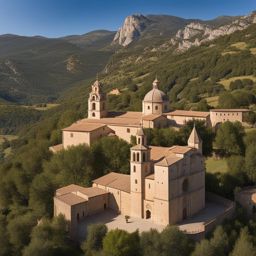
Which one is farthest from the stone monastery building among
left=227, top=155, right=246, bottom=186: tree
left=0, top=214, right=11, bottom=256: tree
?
left=227, top=155, right=246, bottom=186: tree

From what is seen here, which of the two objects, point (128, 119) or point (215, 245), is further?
point (128, 119)

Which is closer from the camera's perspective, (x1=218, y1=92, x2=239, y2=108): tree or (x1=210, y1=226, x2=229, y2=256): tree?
(x1=210, y1=226, x2=229, y2=256): tree

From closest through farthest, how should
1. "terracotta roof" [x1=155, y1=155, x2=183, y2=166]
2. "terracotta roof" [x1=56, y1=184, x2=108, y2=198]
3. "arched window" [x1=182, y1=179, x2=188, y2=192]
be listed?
"terracotta roof" [x1=155, y1=155, x2=183, y2=166] < "arched window" [x1=182, y1=179, x2=188, y2=192] < "terracotta roof" [x1=56, y1=184, x2=108, y2=198]

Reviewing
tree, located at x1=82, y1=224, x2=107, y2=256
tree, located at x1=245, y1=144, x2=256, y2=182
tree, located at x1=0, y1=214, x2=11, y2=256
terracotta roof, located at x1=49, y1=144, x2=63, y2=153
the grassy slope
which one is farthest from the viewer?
terracotta roof, located at x1=49, y1=144, x2=63, y2=153

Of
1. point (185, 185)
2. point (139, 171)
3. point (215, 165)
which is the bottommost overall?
point (215, 165)

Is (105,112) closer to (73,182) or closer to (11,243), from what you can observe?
(73,182)

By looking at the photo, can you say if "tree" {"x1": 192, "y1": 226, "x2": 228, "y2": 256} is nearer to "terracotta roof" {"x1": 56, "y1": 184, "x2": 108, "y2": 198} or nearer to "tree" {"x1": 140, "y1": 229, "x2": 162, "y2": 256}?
"tree" {"x1": 140, "y1": 229, "x2": 162, "y2": 256}

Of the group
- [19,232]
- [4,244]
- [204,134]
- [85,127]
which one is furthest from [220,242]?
[85,127]

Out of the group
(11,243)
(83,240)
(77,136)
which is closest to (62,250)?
(83,240)

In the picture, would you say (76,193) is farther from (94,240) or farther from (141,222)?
(94,240)
